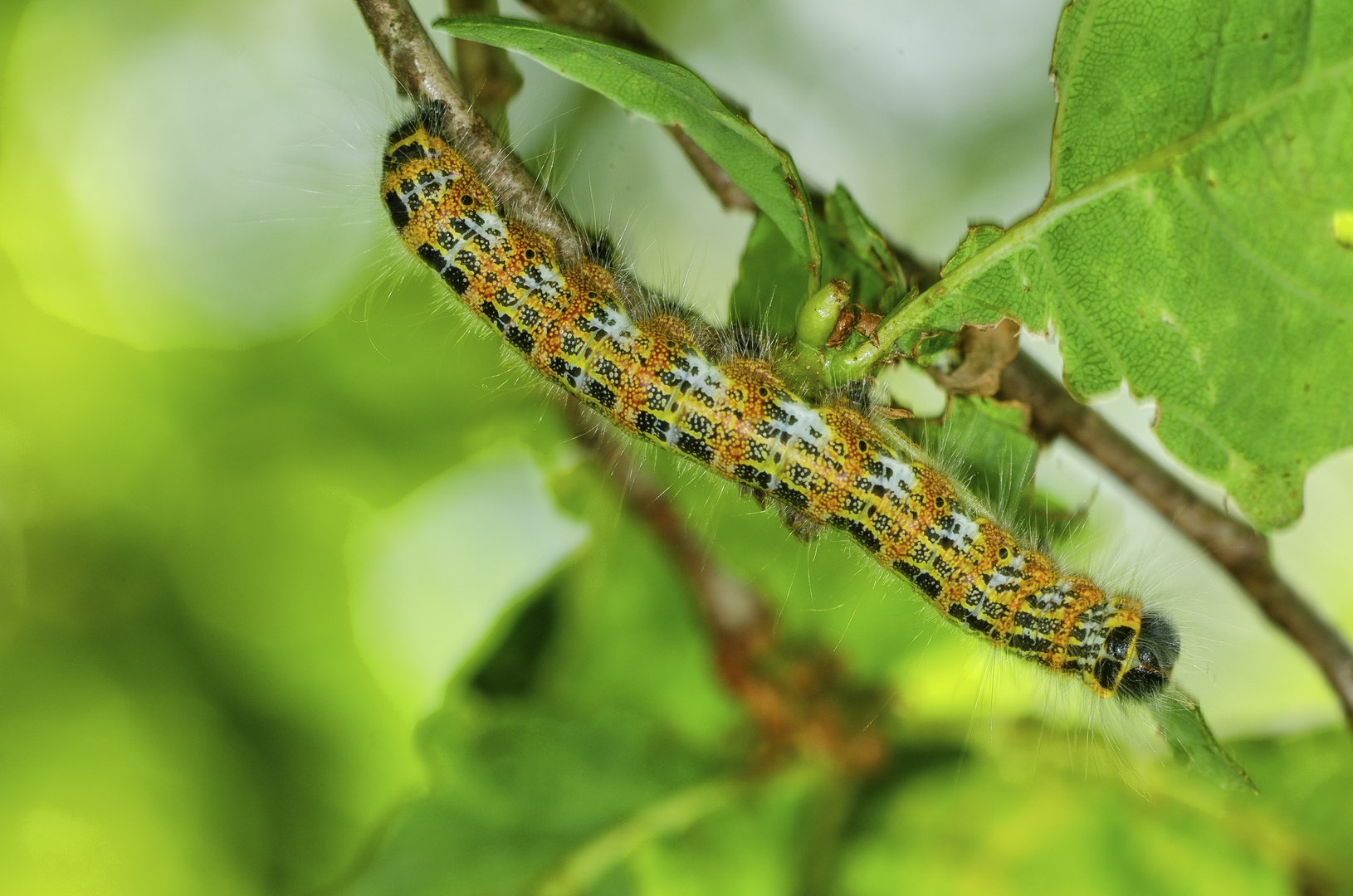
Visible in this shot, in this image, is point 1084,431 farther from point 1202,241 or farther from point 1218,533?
point 1202,241

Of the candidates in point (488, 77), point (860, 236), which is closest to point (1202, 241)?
point (860, 236)

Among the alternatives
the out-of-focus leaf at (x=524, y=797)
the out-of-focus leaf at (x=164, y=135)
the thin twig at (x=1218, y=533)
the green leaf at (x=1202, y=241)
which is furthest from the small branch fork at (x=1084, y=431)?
the out-of-focus leaf at (x=164, y=135)

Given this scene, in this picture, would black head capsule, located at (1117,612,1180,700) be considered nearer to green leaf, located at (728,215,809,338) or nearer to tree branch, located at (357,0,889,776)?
tree branch, located at (357,0,889,776)

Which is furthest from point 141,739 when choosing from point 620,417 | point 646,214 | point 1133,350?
point 1133,350

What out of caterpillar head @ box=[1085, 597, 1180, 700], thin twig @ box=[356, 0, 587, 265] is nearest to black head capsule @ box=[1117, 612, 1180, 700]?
caterpillar head @ box=[1085, 597, 1180, 700]

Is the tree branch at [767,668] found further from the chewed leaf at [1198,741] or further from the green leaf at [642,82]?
the green leaf at [642,82]

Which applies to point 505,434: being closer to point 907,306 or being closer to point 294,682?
point 294,682
